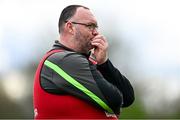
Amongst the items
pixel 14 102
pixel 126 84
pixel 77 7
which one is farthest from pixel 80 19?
pixel 14 102

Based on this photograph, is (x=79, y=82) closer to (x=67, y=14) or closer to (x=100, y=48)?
(x=100, y=48)

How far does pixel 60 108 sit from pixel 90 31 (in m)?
0.88

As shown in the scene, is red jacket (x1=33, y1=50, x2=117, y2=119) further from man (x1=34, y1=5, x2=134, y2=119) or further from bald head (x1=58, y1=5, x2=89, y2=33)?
bald head (x1=58, y1=5, x2=89, y2=33)

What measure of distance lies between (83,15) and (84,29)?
147mm

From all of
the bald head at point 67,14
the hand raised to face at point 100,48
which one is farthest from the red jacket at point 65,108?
the bald head at point 67,14

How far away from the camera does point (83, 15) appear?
8.89 meters

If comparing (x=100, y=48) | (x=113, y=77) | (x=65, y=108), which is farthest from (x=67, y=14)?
(x=65, y=108)

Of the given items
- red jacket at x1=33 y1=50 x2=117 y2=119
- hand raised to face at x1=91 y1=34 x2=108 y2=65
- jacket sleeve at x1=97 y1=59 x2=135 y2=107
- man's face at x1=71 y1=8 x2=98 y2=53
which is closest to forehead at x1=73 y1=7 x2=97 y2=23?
man's face at x1=71 y1=8 x2=98 y2=53

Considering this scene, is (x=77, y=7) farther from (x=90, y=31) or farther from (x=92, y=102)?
(x=92, y=102)

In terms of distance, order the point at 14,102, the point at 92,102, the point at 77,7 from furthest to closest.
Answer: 1. the point at 14,102
2. the point at 77,7
3. the point at 92,102

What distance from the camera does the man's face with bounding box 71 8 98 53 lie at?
28.9 feet

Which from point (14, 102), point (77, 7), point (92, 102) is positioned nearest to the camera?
point (92, 102)

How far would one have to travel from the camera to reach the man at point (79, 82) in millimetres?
8383

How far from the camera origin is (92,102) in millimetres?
8375
